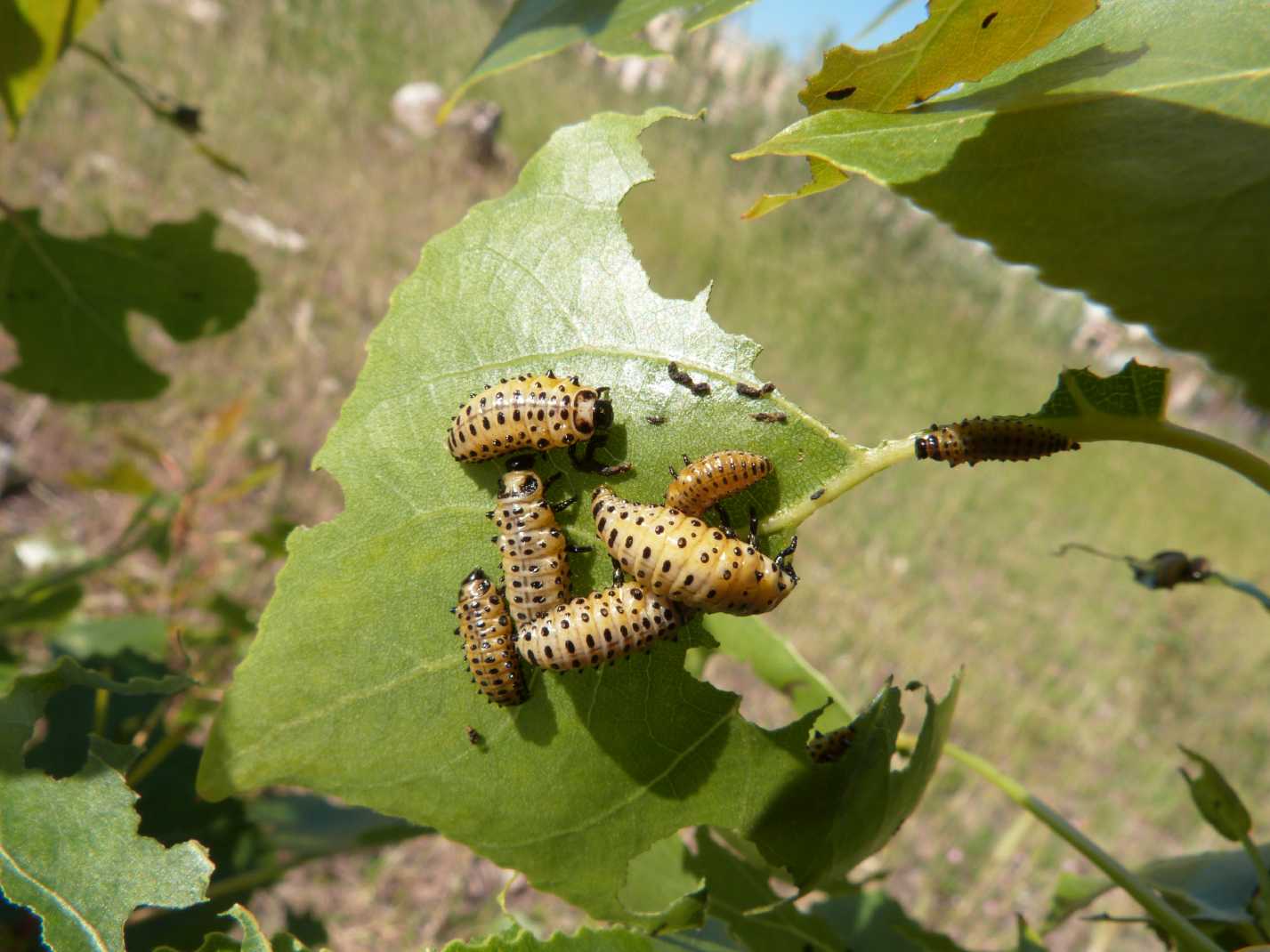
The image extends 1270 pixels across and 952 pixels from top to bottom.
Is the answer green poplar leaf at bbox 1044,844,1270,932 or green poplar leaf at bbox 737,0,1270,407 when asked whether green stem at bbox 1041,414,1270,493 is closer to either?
green poplar leaf at bbox 737,0,1270,407

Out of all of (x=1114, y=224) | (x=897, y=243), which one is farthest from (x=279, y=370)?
(x=897, y=243)

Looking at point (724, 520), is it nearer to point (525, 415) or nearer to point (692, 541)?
point (692, 541)

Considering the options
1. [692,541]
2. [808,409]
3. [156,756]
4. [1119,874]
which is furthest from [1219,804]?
[808,409]

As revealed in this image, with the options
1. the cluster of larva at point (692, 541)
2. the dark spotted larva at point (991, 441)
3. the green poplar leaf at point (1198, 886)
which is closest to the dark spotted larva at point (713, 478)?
the cluster of larva at point (692, 541)

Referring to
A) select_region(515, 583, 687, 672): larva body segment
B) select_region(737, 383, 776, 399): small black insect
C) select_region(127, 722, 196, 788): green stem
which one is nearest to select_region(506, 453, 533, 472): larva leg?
select_region(515, 583, 687, 672): larva body segment

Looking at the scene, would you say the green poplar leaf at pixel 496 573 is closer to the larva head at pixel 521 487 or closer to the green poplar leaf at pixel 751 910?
the larva head at pixel 521 487

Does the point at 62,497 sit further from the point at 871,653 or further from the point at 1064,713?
the point at 1064,713
